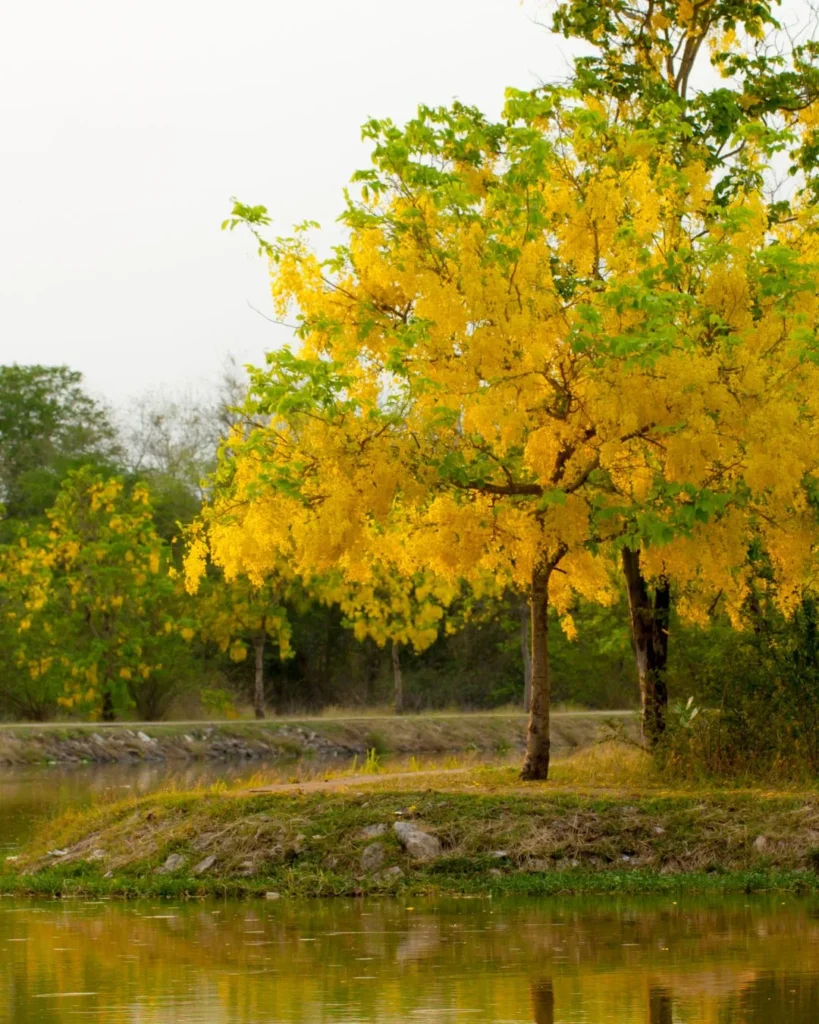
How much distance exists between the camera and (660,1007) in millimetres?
9516

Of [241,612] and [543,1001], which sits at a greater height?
[241,612]

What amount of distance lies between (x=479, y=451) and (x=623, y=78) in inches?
262

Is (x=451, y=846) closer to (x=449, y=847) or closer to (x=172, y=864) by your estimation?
(x=449, y=847)

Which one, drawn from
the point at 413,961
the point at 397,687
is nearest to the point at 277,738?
the point at 397,687

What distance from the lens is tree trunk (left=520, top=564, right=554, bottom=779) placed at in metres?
18.5

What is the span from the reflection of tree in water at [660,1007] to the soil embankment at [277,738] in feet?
91.5

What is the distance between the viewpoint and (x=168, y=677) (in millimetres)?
46969

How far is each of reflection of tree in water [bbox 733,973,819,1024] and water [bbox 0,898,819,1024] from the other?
0.01 meters

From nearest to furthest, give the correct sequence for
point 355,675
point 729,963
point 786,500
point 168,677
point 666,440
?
1. point 729,963
2. point 666,440
3. point 786,500
4. point 168,677
5. point 355,675

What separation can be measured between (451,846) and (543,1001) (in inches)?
242

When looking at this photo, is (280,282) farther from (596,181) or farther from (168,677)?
(168,677)

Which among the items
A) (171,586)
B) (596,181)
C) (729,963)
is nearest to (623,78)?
(596,181)

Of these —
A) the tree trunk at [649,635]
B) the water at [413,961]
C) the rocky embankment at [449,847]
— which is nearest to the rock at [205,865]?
the rocky embankment at [449,847]

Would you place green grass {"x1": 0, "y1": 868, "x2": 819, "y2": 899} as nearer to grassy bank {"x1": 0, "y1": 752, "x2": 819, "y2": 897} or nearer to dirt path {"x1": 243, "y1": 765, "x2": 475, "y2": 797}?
grassy bank {"x1": 0, "y1": 752, "x2": 819, "y2": 897}
